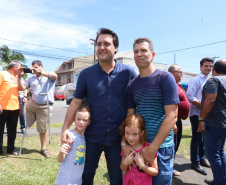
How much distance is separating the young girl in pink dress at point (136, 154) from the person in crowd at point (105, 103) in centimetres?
27

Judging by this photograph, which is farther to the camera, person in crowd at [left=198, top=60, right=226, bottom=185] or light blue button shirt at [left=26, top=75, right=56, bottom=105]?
light blue button shirt at [left=26, top=75, right=56, bottom=105]

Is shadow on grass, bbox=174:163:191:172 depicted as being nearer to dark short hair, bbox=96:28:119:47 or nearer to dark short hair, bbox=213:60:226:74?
dark short hair, bbox=213:60:226:74

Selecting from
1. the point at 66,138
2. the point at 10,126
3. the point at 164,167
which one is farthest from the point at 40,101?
the point at 164,167

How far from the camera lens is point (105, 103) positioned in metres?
2.23

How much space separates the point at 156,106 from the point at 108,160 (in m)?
0.97

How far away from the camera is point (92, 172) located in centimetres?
236

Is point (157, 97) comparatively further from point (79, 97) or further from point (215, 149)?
point (215, 149)

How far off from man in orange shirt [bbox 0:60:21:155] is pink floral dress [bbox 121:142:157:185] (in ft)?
11.1

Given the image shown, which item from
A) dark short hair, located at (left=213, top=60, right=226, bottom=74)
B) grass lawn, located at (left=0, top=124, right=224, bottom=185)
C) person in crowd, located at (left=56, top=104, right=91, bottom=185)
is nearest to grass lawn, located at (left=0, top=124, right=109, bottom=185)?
grass lawn, located at (left=0, top=124, right=224, bottom=185)

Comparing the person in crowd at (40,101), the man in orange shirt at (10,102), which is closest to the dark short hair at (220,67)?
the person in crowd at (40,101)

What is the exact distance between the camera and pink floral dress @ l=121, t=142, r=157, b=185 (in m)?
1.91

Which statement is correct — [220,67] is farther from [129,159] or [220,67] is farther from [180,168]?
[180,168]

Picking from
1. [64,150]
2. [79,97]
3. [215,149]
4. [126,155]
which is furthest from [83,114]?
[215,149]

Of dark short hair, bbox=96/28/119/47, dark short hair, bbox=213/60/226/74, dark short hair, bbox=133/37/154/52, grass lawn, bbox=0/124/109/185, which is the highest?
dark short hair, bbox=96/28/119/47
